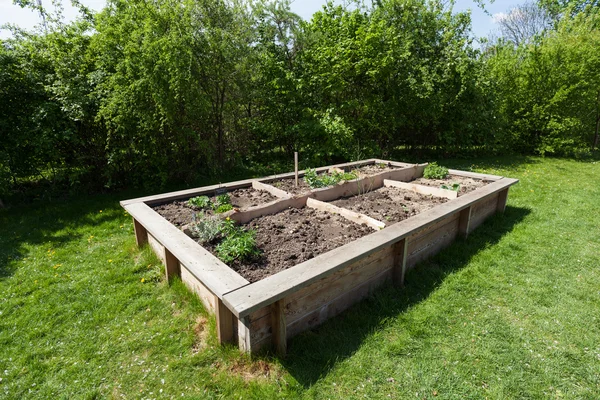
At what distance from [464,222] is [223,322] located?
313 cm

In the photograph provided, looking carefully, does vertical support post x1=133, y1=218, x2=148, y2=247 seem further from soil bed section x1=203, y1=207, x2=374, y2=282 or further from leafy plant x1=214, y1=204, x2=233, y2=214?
soil bed section x1=203, y1=207, x2=374, y2=282

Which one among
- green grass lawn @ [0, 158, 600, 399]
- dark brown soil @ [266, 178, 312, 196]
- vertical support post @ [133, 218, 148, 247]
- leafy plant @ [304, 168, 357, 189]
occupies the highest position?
leafy plant @ [304, 168, 357, 189]

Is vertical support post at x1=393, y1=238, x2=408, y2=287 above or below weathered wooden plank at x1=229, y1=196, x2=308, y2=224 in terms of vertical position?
below

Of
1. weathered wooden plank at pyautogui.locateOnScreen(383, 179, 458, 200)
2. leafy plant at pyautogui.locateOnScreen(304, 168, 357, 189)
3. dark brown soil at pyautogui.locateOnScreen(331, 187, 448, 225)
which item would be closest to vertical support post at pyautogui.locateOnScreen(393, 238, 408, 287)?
dark brown soil at pyautogui.locateOnScreen(331, 187, 448, 225)

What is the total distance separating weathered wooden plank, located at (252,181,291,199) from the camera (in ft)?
13.9

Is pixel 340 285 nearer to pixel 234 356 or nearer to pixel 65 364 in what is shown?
pixel 234 356

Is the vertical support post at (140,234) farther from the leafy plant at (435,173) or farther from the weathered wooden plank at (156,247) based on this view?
the leafy plant at (435,173)

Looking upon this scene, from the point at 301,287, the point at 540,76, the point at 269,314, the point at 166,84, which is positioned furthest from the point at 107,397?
the point at 540,76

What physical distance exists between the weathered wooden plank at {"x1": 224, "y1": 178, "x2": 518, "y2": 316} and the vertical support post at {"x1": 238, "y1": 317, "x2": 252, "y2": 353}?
202 mm

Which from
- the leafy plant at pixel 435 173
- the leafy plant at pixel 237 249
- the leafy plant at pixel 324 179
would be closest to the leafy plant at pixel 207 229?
the leafy plant at pixel 237 249

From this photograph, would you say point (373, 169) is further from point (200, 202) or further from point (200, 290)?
point (200, 290)

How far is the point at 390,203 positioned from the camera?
4.33 meters

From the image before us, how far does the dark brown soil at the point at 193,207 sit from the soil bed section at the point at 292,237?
1.68 ft

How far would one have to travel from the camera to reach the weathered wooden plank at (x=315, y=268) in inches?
73.4
